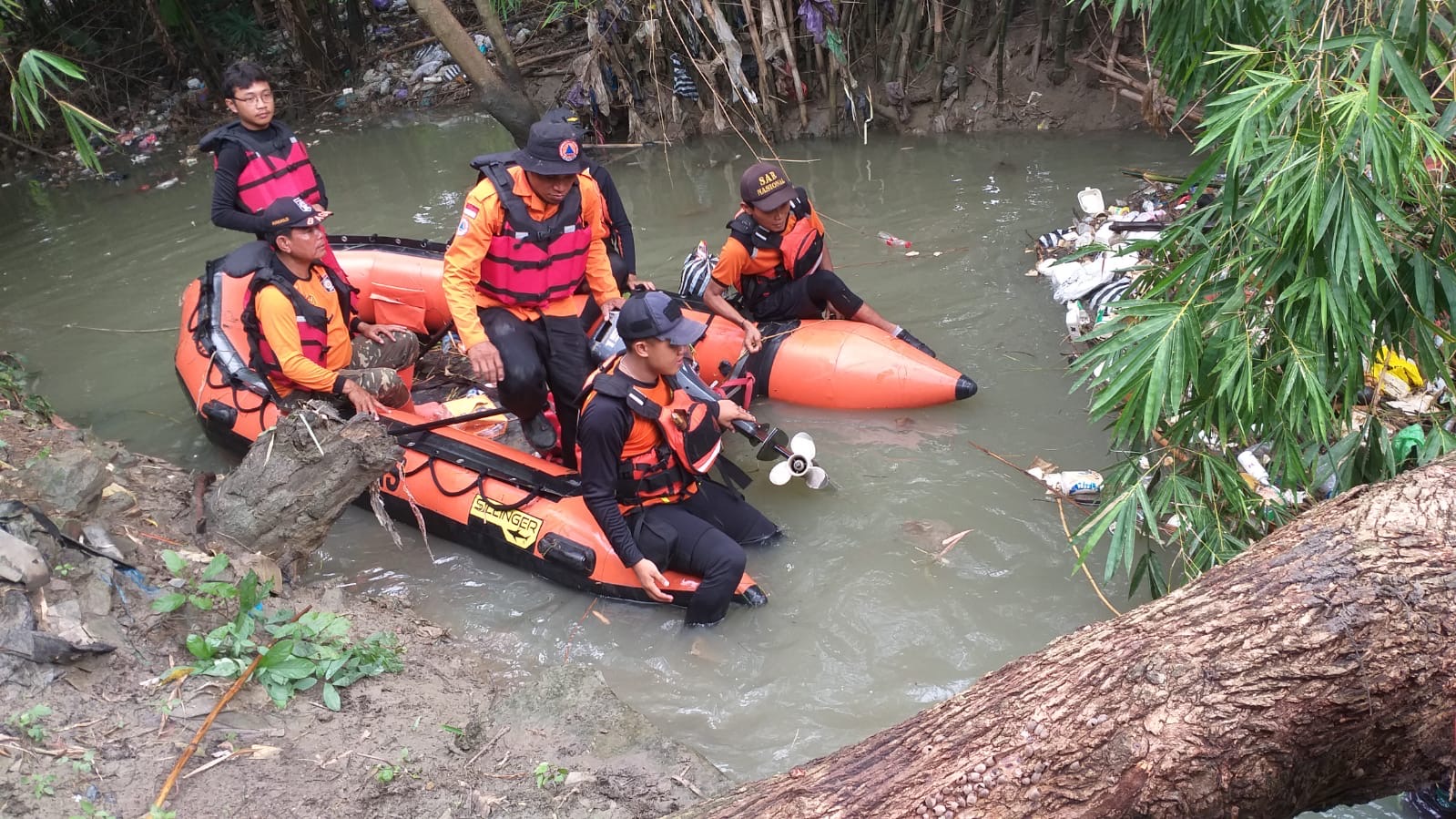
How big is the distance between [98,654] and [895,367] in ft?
12.2

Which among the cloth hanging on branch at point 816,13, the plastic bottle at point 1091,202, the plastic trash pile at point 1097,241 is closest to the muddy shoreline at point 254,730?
the plastic trash pile at point 1097,241

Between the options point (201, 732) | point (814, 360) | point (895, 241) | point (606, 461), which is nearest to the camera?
point (201, 732)

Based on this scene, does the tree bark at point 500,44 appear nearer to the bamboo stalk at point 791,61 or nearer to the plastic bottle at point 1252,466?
the bamboo stalk at point 791,61

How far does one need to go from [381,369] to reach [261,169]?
1.22m

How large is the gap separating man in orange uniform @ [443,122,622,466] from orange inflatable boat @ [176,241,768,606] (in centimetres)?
35

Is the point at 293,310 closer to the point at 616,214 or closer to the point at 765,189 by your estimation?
the point at 616,214

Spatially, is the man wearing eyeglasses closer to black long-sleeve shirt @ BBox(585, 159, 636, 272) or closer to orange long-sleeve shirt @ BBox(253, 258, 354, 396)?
orange long-sleeve shirt @ BBox(253, 258, 354, 396)

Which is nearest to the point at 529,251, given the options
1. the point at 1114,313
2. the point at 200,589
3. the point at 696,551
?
the point at 696,551

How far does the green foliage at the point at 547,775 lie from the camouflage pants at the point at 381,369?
2.50 metres

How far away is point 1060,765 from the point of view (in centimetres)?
197

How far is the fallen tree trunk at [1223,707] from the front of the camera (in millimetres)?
1969

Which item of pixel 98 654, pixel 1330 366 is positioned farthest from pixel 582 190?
pixel 1330 366

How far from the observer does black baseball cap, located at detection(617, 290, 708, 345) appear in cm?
374

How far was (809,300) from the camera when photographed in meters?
5.94
